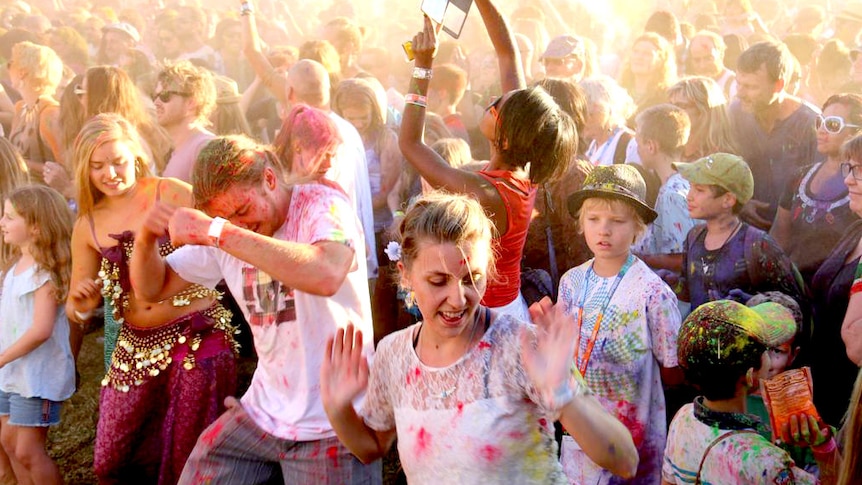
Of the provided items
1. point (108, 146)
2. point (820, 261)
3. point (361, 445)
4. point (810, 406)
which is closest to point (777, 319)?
point (810, 406)

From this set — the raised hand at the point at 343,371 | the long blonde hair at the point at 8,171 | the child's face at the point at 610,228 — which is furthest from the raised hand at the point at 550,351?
the long blonde hair at the point at 8,171

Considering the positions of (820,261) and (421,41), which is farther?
(820,261)

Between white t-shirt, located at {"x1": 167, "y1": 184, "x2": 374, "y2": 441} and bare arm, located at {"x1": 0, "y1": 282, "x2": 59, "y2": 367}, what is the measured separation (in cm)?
173

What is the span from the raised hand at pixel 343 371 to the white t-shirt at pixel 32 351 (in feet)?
7.92

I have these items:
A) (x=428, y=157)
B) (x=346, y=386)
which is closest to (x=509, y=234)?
(x=428, y=157)

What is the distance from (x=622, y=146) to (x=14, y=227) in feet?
11.2

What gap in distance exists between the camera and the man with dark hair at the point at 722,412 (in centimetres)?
245

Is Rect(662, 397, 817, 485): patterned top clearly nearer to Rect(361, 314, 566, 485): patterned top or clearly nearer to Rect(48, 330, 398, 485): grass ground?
Rect(361, 314, 566, 485): patterned top

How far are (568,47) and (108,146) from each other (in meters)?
3.53

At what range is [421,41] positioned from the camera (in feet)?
10.3

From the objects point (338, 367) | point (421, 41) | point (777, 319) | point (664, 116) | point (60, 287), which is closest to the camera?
point (338, 367)

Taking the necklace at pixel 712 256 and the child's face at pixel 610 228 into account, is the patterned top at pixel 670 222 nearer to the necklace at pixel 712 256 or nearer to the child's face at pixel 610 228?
the necklace at pixel 712 256

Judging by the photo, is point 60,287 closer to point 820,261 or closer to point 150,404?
point 150,404

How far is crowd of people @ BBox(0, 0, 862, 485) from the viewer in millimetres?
2074
